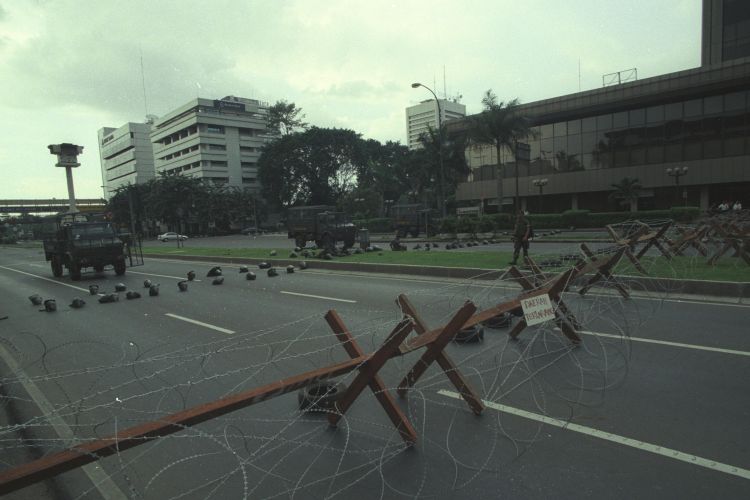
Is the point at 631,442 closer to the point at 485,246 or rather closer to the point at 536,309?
the point at 536,309

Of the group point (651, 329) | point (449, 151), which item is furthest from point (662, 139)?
point (651, 329)

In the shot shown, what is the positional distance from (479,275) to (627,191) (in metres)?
40.6

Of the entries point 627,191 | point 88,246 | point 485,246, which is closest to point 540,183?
point 627,191

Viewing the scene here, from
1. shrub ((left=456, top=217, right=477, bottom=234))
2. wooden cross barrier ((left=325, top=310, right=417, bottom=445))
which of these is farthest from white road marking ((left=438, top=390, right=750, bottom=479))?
shrub ((left=456, top=217, right=477, bottom=234))

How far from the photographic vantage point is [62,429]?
4301 millimetres

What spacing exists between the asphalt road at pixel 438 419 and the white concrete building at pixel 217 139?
295 ft

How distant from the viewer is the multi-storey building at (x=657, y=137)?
3912cm

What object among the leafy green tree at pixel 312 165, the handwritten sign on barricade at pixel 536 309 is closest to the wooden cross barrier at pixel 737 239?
the handwritten sign on barricade at pixel 536 309

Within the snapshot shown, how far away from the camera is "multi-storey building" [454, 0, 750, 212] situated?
39125 mm

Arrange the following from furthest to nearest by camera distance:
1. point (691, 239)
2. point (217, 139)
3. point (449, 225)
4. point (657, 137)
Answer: point (217, 139), point (657, 137), point (449, 225), point (691, 239)

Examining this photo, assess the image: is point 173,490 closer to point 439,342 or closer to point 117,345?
point 439,342

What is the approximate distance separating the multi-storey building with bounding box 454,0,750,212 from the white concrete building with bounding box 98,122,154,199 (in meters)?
105

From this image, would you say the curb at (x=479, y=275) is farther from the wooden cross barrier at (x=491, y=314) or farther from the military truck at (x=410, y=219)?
the military truck at (x=410, y=219)

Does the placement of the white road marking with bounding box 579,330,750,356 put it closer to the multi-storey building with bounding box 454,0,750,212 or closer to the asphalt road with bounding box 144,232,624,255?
the asphalt road with bounding box 144,232,624,255
